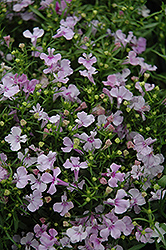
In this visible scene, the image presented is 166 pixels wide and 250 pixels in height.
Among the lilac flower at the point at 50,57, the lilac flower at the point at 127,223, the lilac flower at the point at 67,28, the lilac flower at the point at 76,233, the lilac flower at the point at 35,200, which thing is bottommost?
the lilac flower at the point at 127,223

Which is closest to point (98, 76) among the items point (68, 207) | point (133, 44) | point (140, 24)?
point (133, 44)

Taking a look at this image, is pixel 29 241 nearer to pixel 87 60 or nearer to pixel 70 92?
pixel 70 92

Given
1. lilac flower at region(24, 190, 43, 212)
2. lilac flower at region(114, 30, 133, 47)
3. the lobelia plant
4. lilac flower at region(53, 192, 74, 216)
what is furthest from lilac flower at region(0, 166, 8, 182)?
lilac flower at region(114, 30, 133, 47)

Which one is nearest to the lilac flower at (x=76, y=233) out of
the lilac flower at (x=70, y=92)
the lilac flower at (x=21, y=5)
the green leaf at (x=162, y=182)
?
the green leaf at (x=162, y=182)

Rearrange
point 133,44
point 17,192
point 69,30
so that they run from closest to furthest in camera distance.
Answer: point 17,192, point 69,30, point 133,44

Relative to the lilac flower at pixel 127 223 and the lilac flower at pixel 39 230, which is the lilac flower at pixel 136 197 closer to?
the lilac flower at pixel 127 223

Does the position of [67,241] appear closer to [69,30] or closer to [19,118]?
[19,118]

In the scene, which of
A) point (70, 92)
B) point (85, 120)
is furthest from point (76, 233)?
point (70, 92)
